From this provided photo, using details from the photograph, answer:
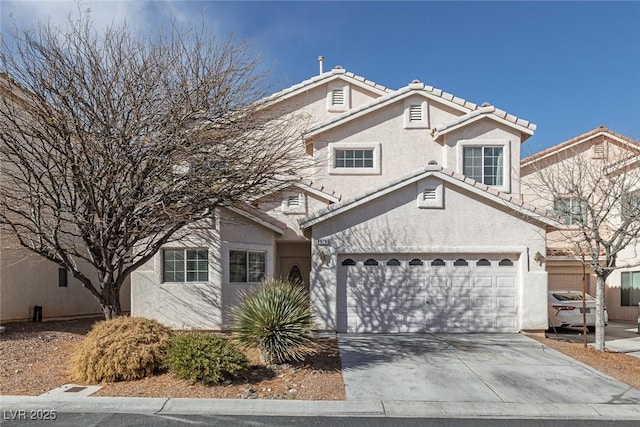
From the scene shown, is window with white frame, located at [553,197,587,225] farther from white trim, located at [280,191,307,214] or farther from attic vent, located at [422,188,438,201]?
white trim, located at [280,191,307,214]

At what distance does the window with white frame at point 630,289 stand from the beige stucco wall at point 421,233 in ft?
26.7

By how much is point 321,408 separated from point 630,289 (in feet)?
56.4

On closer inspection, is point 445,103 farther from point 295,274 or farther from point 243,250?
point 243,250

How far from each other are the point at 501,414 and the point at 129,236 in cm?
859

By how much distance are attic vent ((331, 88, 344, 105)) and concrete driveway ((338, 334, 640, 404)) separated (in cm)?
1067

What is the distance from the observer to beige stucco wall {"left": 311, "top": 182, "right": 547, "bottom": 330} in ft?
47.1

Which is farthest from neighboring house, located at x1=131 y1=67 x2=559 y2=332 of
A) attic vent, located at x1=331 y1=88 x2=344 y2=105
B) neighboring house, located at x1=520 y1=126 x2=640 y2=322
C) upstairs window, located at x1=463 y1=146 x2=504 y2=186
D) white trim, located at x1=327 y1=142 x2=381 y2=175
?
attic vent, located at x1=331 y1=88 x2=344 y2=105

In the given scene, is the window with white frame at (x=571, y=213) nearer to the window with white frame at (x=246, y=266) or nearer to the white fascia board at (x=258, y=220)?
the white fascia board at (x=258, y=220)

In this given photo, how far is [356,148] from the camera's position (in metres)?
Answer: 18.4

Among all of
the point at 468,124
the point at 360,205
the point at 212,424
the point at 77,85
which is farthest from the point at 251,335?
the point at 468,124

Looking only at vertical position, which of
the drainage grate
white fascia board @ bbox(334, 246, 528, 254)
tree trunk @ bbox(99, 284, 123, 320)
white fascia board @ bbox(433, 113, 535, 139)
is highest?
white fascia board @ bbox(433, 113, 535, 139)

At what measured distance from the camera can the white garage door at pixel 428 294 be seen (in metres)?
14.4

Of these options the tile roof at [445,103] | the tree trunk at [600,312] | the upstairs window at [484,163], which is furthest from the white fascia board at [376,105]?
the tree trunk at [600,312]

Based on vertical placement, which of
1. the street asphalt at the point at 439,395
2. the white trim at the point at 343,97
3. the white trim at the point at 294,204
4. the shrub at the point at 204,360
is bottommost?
the street asphalt at the point at 439,395
